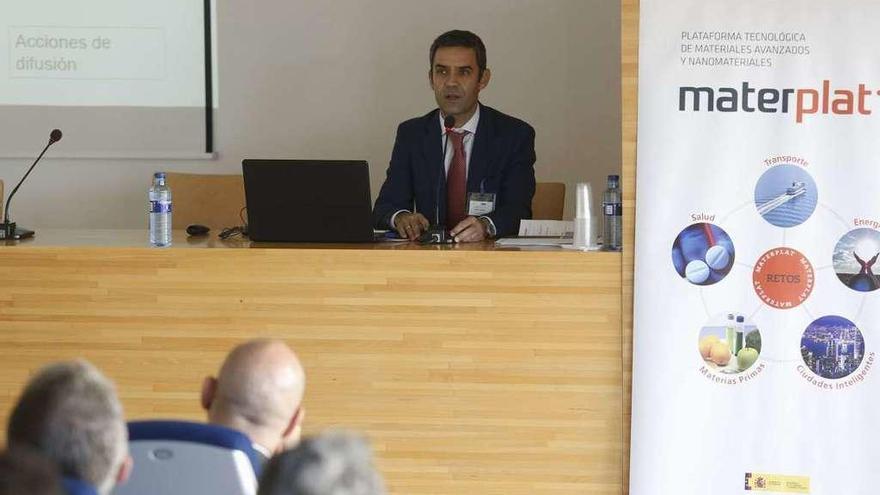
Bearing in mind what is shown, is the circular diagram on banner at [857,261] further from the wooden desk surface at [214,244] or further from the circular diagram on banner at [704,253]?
the wooden desk surface at [214,244]

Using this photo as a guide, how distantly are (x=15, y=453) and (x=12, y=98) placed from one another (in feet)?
17.1

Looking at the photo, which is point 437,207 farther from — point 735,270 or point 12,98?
point 12,98

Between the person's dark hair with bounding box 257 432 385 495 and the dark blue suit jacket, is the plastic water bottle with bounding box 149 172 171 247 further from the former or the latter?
the person's dark hair with bounding box 257 432 385 495

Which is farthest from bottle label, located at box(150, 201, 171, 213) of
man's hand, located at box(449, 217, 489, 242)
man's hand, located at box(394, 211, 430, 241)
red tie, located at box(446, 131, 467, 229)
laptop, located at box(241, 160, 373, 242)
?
red tie, located at box(446, 131, 467, 229)

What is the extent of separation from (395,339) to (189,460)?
1.77m

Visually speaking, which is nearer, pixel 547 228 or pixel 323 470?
pixel 323 470

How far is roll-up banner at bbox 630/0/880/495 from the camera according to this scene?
3602 millimetres

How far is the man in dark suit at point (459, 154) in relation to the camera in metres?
4.87

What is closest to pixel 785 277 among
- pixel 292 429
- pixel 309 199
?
pixel 309 199

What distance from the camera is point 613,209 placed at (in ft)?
12.5

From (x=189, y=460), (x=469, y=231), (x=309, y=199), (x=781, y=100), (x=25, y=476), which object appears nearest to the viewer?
(x=25, y=476)

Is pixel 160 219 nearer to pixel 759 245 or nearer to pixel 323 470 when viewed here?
pixel 759 245

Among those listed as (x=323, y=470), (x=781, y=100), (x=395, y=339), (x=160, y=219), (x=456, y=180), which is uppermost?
(x=781, y=100)

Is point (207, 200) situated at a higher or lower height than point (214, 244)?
higher
